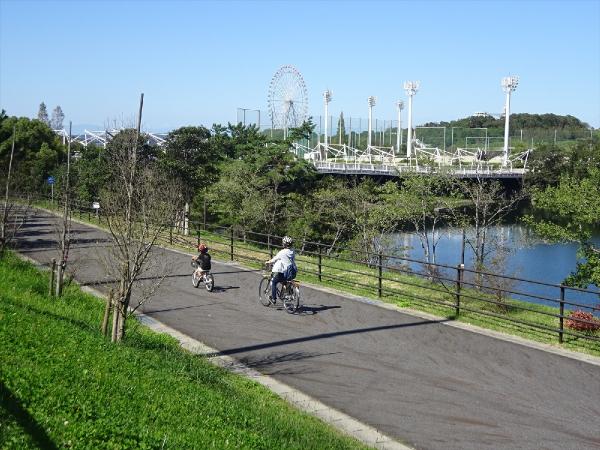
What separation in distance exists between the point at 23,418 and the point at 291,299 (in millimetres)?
8040

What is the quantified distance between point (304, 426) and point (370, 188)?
3182 centimetres

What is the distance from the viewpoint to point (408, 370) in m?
9.45

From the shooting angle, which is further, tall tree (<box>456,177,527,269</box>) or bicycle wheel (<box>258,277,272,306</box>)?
tall tree (<box>456,177,527,269</box>)

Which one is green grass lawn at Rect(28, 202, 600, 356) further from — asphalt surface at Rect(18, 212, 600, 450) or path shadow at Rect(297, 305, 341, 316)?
path shadow at Rect(297, 305, 341, 316)

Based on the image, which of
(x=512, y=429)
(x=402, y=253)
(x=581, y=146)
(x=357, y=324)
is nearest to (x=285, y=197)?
(x=402, y=253)

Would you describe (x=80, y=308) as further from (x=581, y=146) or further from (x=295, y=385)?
(x=581, y=146)

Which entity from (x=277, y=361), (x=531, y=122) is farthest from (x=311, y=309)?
(x=531, y=122)

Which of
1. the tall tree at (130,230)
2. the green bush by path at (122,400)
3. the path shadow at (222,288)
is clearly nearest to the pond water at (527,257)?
the path shadow at (222,288)

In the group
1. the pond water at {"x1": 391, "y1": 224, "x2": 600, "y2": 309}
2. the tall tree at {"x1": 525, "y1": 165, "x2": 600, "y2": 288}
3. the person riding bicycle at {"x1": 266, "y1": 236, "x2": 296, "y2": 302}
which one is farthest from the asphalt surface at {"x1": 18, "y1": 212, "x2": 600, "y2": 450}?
the pond water at {"x1": 391, "y1": 224, "x2": 600, "y2": 309}

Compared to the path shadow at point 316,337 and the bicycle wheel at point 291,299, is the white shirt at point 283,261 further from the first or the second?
the path shadow at point 316,337

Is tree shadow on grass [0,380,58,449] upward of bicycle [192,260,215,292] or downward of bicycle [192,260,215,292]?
upward

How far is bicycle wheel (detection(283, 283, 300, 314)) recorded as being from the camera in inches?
513

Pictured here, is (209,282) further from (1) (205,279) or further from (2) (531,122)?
(2) (531,122)

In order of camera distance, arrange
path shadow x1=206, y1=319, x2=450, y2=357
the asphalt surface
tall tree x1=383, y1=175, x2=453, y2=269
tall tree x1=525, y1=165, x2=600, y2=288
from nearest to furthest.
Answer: the asphalt surface
path shadow x1=206, y1=319, x2=450, y2=357
tall tree x1=525, y1=165, x2=600, y2=288
tall tree x1=383, y1=175, x2=453, y2=269
